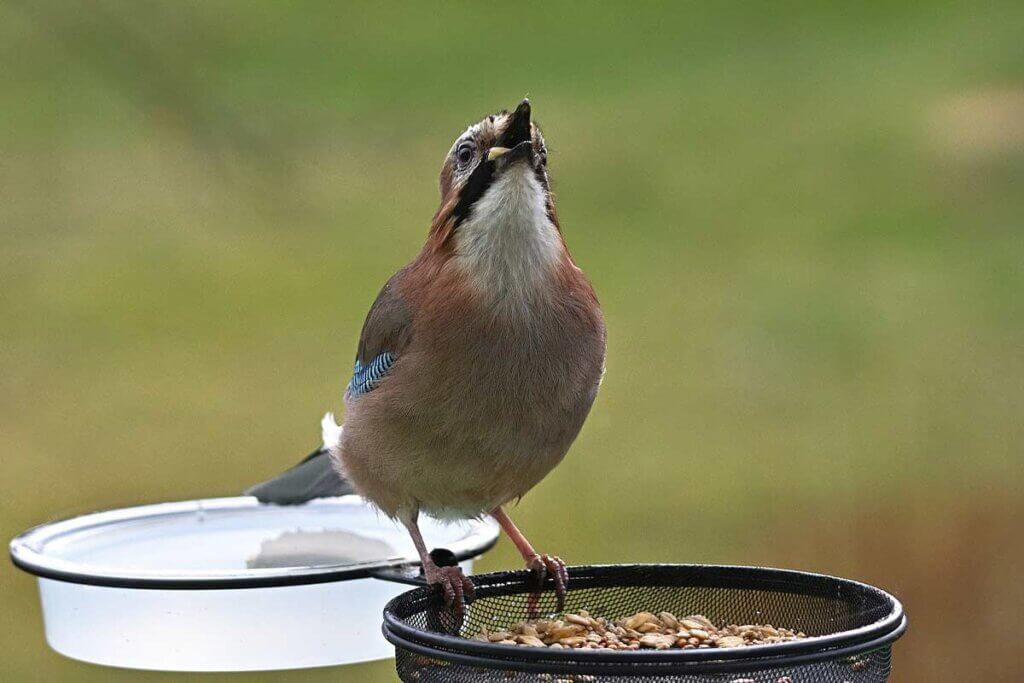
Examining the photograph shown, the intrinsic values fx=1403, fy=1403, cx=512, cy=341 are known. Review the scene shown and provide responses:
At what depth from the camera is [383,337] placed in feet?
10.2

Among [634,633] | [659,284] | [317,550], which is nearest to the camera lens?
[634,633]

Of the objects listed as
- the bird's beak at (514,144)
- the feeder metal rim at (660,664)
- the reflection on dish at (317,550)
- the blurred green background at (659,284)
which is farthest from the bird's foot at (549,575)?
the blurred green background at (659,284)

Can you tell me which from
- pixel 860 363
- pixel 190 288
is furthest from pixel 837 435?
pixel 190 288

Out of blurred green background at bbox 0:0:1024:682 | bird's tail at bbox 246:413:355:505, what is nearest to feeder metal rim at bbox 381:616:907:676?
bird's tail at bbox 246:413:355:505

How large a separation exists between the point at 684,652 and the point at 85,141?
13.9ft

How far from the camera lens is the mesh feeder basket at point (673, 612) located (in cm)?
209

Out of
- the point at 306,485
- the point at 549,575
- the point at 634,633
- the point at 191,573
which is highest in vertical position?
the point at 306,485

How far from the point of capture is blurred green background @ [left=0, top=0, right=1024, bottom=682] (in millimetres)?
5367

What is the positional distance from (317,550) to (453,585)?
79cm

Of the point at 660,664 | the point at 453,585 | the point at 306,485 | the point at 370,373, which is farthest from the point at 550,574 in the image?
the point at 306,485

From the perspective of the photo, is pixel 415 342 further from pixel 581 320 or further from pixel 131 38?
pixel 131 38

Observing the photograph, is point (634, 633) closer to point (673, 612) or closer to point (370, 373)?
point (673, 612)

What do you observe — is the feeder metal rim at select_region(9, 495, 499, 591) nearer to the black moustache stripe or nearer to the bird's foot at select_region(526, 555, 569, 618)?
the bird's foot at select_region(526, 555, 569, 618)

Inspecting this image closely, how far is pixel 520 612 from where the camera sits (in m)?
2.89
